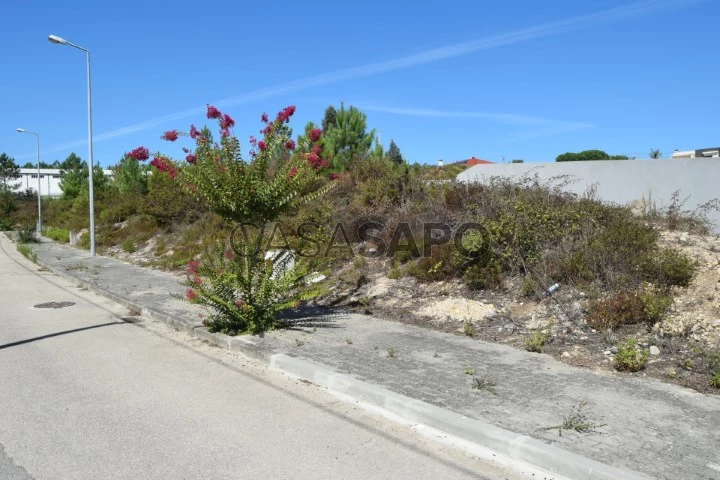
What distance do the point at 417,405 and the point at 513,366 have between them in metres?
1.62

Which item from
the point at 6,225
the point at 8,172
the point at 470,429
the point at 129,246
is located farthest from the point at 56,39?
the point at 8,172

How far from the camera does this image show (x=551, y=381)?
5.48 m

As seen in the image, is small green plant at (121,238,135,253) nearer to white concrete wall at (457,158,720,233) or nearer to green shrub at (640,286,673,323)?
white concrete wall at (457,158,720,233)

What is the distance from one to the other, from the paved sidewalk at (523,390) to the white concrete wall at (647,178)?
627cm

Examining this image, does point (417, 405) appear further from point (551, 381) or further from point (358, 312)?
point (358, 312)

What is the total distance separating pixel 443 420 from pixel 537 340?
2.51 metres

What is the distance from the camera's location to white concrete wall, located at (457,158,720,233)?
38.4ft

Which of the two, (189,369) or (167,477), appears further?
(189,369)

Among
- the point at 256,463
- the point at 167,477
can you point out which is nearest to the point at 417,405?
the point at 256,463

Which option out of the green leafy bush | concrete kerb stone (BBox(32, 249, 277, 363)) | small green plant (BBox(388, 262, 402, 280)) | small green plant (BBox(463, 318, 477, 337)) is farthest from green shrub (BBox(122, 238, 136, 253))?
small green plant (BBox(463, 318, 477, 337))

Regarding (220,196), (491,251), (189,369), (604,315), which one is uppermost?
(220,196)

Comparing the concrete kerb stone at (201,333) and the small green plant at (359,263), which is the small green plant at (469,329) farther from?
the small green plant at (359,263)

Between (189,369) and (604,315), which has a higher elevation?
(604,315)

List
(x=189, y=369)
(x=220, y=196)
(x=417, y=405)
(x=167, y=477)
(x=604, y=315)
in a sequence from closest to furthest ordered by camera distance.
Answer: (x=167, y=477), (x=417, y=405), (x=189, y=369), (x=604, y=315), (x=220, y=196)
